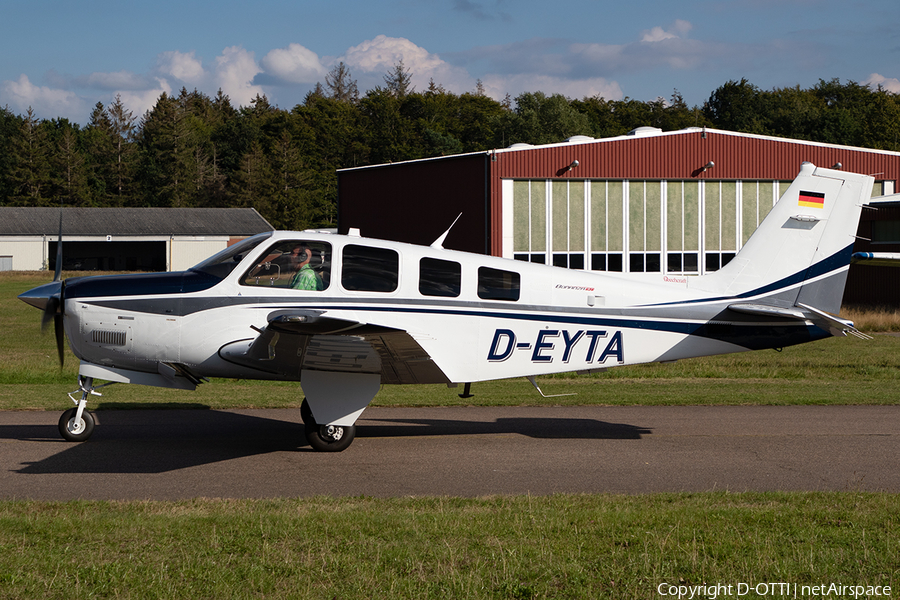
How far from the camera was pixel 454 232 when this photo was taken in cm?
3188

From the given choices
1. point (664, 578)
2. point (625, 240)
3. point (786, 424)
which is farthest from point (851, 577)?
point (625, 240)

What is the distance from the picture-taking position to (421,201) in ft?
109

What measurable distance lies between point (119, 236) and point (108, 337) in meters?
74.2

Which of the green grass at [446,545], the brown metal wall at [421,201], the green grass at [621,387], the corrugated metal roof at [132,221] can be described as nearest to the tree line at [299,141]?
the corrugated metal roof at [132,221]

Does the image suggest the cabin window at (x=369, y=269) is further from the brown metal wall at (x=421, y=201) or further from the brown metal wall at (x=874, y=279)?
the brown metal wall at (x=874, y=279)

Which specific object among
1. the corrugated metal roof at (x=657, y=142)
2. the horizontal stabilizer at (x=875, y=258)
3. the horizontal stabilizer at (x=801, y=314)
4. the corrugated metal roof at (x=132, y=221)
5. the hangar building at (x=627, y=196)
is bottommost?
the horizontal stabilizer at (x=801, y=314)

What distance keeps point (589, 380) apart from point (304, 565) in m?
11.7

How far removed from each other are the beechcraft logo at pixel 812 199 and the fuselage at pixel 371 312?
2.58m

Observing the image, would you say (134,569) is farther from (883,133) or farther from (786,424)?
(883,133)

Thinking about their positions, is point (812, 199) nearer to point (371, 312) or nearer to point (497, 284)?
point (497, 284)

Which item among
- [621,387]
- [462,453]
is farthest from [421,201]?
[462,453]

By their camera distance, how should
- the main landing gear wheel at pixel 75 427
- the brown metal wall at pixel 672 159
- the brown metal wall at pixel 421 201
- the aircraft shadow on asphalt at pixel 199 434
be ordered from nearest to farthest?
the aircraft shadow on asphalt at pixel 199 434 → the main landing gear wheel at pixel 75 427 → the brown metal wall at pixel 672 159 → the brown metal wall at pixel 421 201

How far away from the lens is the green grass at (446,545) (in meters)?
4.70

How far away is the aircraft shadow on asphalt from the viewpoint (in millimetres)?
8633
